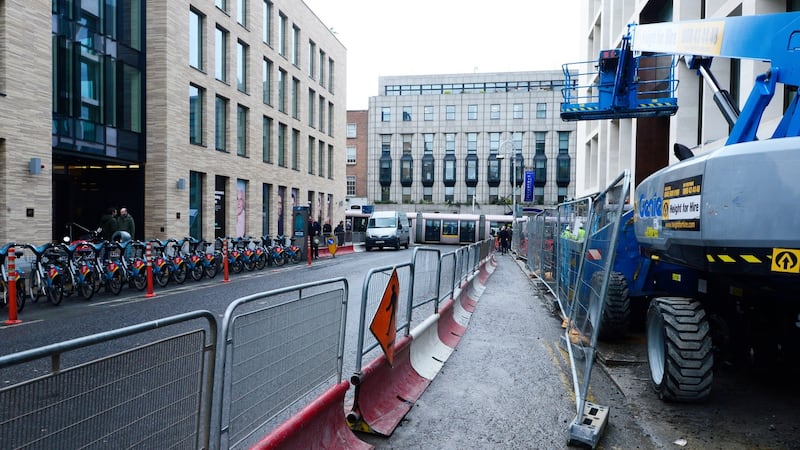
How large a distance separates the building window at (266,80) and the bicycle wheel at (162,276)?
57.6ft

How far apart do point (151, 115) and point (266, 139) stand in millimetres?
9741

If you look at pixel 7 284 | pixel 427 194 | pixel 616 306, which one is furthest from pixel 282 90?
pixel 427 194

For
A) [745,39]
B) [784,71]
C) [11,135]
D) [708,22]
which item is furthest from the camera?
[11,135]

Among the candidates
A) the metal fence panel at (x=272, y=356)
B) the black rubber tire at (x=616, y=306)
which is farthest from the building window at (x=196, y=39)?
the metal fence panel at (x=272, y=356)

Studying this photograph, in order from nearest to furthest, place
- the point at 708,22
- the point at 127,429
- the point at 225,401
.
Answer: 1. the point at 127,429
2. the point at 225,401
3. the point at 708,22

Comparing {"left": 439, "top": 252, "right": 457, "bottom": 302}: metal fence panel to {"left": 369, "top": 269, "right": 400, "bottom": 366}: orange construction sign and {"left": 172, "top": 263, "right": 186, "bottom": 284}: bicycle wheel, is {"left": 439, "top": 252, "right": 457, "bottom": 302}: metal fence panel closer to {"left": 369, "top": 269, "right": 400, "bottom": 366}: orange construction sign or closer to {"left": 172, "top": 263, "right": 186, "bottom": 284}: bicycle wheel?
{"left": 369, "top": 269, "right": 400, "bottom": 366}: orange construction sign

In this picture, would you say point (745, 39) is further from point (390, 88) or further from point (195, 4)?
point (390, 88)

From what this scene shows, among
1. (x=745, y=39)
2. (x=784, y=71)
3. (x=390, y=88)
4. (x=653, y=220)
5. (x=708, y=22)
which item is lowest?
(x=653, y=220)

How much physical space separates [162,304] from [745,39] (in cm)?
1058

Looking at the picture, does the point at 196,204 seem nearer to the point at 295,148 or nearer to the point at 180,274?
the point at 180,274

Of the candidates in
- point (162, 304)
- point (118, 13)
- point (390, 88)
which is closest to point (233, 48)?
point (118, 13)

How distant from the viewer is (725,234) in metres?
4.01

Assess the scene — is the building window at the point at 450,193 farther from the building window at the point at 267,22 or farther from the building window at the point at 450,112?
the building window at the point at 267,22

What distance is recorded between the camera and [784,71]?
541cm
